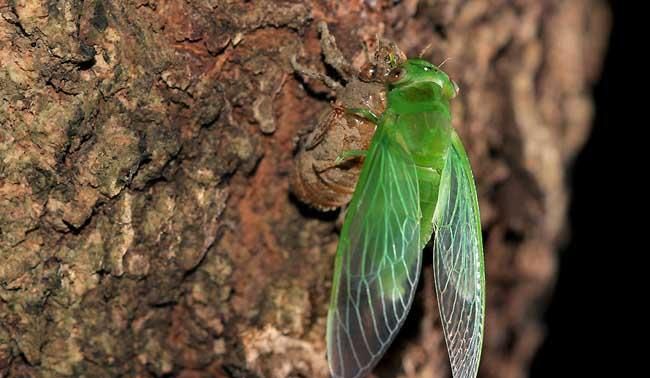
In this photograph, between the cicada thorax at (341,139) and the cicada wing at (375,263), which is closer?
the cicada wing at (375,263)

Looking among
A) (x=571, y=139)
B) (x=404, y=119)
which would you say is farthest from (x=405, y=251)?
(x=571, y=139)

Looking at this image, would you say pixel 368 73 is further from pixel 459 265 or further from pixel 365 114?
pixel 459 265

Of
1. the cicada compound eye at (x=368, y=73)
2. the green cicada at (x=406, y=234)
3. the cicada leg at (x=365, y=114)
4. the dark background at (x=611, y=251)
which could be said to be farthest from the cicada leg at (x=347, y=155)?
the dark background at (x=611, y=251)

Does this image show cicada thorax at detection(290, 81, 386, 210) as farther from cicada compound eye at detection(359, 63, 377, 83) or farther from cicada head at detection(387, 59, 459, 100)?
cicada head at detection(387, 59, 459, 100)

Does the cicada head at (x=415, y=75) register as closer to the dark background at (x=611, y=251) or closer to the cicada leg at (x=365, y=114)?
the cicada leg at (x=365, y=114)

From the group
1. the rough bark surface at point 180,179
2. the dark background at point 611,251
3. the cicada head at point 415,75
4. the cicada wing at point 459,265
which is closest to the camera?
the rough bark surface at point 180,179

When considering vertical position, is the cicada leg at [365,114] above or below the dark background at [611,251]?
below

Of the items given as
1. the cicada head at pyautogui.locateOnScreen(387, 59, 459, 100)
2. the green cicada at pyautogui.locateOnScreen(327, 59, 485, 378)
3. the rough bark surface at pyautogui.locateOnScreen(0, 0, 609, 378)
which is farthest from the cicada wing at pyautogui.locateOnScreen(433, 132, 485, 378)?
the rough bark surface at pyautogui.locateOnScreen(0, 0, 609, 378)

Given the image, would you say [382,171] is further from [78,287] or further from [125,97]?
[78,287]
